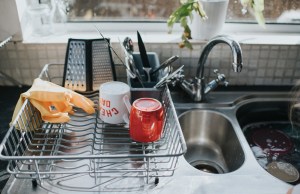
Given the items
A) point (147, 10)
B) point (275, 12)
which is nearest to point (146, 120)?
point (147, 10)

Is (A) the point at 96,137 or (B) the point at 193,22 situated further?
(B) the point at 193,22

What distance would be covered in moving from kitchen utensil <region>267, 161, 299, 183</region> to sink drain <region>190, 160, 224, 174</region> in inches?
6.6

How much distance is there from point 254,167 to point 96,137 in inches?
17.3

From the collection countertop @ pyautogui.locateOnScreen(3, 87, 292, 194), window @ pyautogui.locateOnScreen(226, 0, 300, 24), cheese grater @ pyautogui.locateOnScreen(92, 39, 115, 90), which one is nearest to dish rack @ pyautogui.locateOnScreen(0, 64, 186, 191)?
countertop @ pyautogui.locateOnScreen(3, 87, 292, 194)

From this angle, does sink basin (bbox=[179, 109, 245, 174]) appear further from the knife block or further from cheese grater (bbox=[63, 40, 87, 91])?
cheese grater (bbox=[63, 40, 87, 91])

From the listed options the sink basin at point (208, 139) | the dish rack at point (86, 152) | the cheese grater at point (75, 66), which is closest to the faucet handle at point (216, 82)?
the sink basin at point (208, 139)

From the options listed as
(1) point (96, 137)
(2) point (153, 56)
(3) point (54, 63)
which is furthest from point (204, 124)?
(3) point (54, 63)

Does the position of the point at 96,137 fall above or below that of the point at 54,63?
below

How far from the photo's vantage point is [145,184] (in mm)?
786

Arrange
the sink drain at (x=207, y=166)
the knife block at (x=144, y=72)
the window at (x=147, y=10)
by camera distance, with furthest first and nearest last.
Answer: the window at (x=147, y=10) < the sink drain at (x=207, y=166) < the knife block at (x=144, y=72)

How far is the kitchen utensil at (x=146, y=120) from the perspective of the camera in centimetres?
82

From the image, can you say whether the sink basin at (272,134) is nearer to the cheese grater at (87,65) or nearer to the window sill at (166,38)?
the window sill at (166,38)

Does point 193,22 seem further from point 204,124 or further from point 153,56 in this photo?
point 204,124

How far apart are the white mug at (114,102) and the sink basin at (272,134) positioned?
1.49ft
